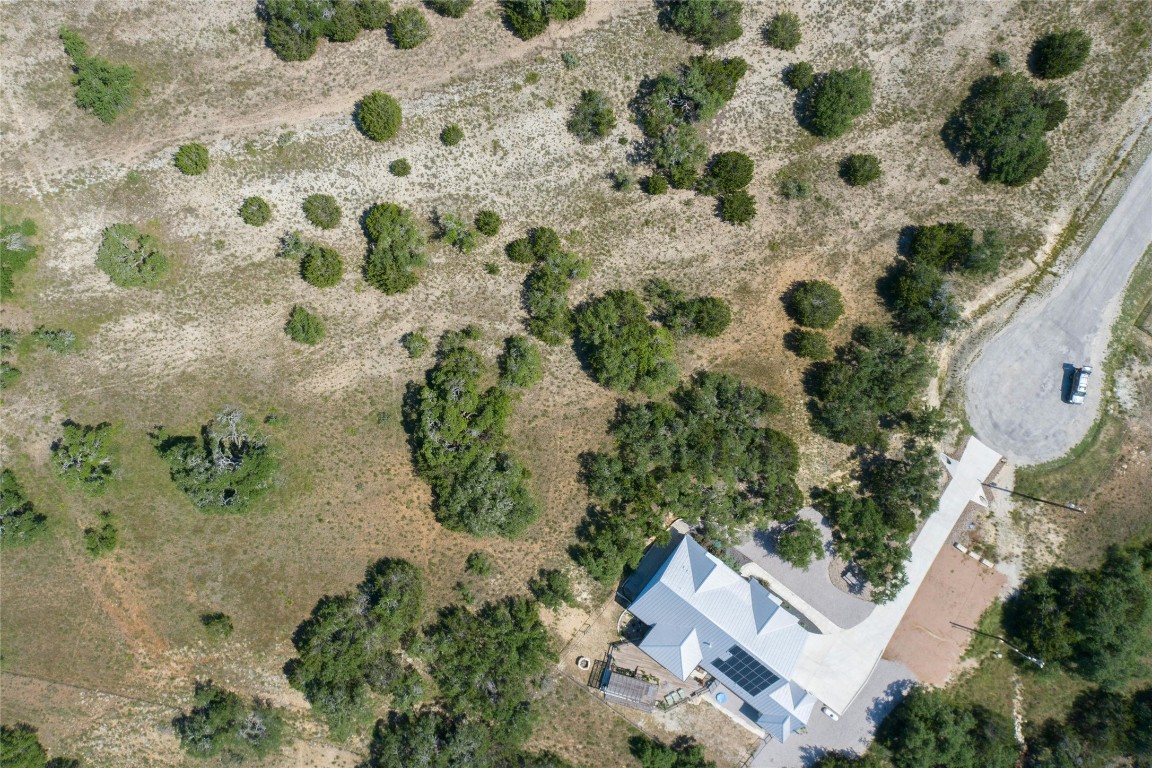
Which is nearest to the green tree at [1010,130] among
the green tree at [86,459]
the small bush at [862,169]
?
the small bush at [862,169]

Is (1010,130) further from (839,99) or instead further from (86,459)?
(86,459)

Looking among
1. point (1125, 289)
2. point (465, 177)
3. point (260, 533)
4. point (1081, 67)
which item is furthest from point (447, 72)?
point (1125, 289)

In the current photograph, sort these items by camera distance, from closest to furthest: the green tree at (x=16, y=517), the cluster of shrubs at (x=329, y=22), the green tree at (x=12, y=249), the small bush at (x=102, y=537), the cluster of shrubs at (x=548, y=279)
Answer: the green tree at (x=16, y=517), the cluster of shrubs at (x=329, y=22), the small bush at (x=102, y=537), the cluster of shrubs at (x=548, y=279), the green tree at (x=12, y=249)

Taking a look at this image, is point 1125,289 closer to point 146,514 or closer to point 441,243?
point 441,243

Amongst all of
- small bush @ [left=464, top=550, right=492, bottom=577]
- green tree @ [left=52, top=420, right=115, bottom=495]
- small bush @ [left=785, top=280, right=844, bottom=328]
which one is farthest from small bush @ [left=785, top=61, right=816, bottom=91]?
green tree @ [left=52, top=420, right=115, bottom=495]

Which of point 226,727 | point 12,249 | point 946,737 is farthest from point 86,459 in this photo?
point 946,737

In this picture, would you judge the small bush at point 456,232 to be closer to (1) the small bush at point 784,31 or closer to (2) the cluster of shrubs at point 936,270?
(1) the small bush at point 784,31

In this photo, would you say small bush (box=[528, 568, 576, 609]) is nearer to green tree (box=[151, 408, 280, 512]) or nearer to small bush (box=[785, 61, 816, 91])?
green tree (box=[151, 408, 280, 512])
